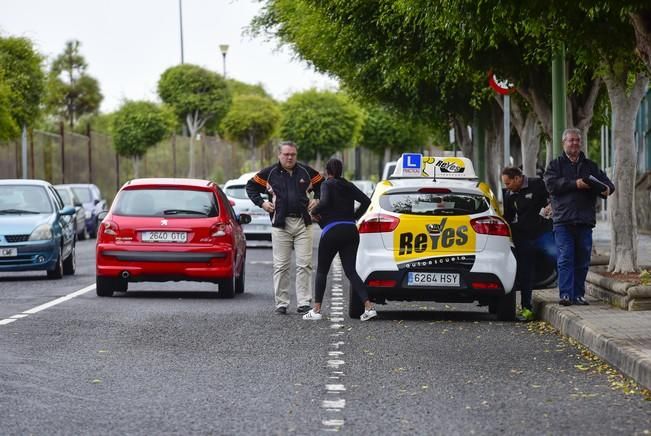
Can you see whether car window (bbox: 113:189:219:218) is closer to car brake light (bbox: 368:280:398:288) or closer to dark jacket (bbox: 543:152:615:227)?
car brake light (bbox: 368:280:398:288)

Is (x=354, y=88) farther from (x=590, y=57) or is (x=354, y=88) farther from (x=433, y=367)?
(x=433, y=367)

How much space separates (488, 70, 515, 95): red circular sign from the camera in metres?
23.6

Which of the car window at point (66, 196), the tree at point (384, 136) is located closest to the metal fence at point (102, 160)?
the car window at point (66, 196)

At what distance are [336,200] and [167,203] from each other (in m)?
3.93

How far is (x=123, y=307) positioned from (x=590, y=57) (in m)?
6.36

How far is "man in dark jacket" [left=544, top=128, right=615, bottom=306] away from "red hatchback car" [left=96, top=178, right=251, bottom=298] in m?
4.74

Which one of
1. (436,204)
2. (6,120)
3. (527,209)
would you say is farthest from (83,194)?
(436,204)

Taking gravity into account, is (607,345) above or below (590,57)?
below

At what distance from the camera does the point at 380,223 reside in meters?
15.5

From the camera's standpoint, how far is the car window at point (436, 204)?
15.4 m

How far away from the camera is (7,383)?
1021cm

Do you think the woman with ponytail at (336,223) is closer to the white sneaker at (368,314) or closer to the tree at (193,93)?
the white sneaker at (368,314)

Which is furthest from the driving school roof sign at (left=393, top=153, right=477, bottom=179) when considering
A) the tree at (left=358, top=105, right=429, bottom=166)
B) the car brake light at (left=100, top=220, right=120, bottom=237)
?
the tree at (left=358, top=105, right=429, bottom=166)

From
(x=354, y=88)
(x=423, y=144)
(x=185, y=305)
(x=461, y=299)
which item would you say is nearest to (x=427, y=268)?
(x=461, y=299)
